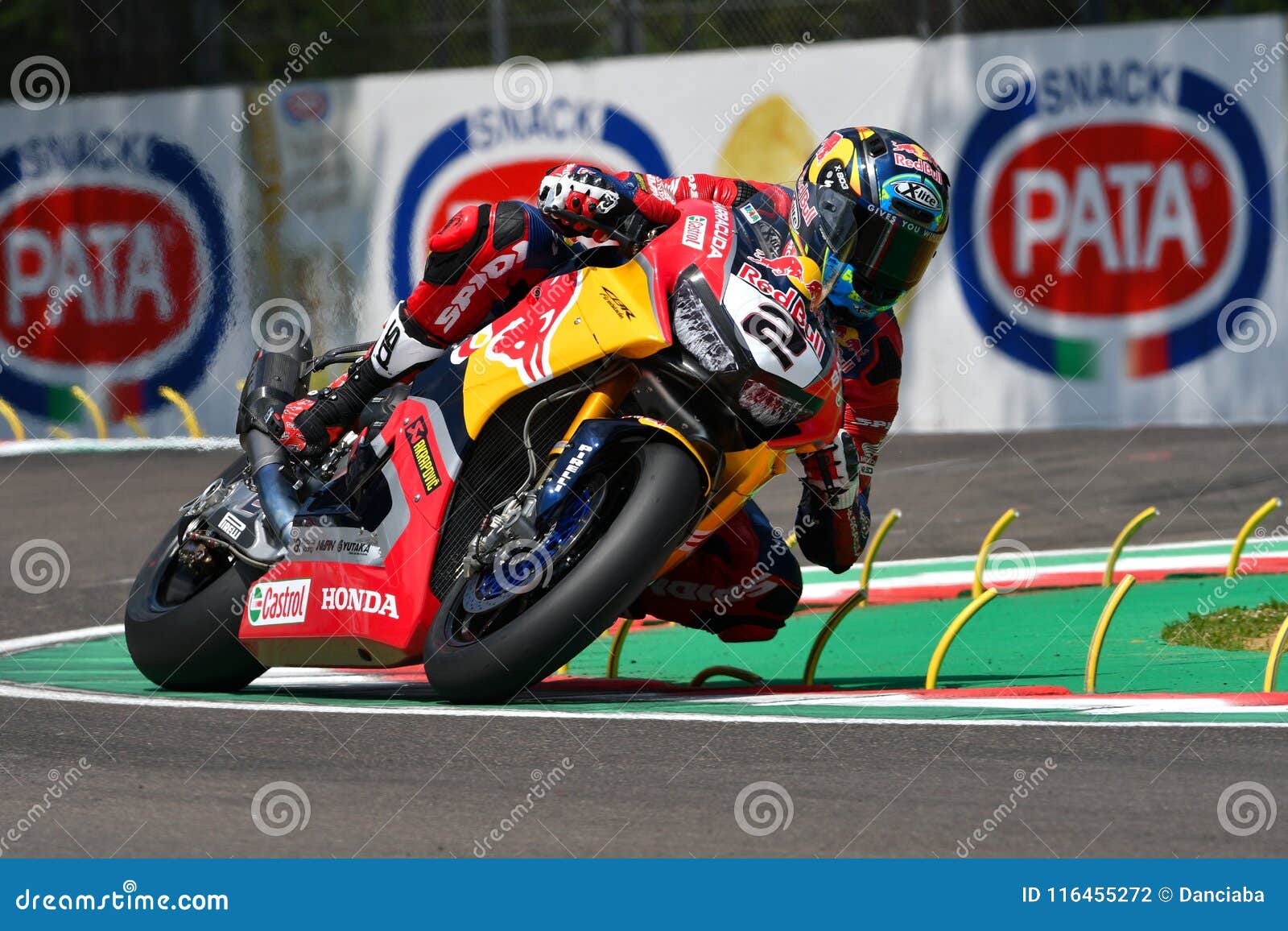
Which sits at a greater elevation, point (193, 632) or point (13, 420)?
point (193, 632)

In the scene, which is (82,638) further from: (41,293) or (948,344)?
(41,293)

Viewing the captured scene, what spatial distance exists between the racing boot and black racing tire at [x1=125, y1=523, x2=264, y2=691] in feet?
1.51

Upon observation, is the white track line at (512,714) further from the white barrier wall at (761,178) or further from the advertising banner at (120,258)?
the advertising banner at (120,258)

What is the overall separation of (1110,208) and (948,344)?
1626 millimetres

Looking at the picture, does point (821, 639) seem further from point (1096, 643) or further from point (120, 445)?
point (120, 445)

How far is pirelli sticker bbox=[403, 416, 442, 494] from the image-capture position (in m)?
5.91

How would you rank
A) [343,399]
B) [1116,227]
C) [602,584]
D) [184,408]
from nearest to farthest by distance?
[602,584] → [343,399] → [1116,227] → [184,408]

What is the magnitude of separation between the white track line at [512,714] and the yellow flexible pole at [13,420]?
37.2ft

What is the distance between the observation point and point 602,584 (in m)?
5.32

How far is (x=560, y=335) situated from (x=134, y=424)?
12.2 meters

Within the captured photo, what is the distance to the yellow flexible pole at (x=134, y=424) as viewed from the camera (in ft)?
56.5

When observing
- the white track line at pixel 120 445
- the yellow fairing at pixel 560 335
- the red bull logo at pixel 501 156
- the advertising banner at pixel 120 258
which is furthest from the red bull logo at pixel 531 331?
the advertising banner at pixel 120 258

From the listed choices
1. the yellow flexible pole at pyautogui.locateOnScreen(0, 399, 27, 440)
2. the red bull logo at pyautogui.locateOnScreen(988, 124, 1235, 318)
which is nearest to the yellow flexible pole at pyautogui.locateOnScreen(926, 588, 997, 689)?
the red bull logo at pyautogui.locateOnScreen(988, 124, 1235, 318)

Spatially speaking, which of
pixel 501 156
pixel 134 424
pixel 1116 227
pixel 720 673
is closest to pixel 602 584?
pixel 720 673
